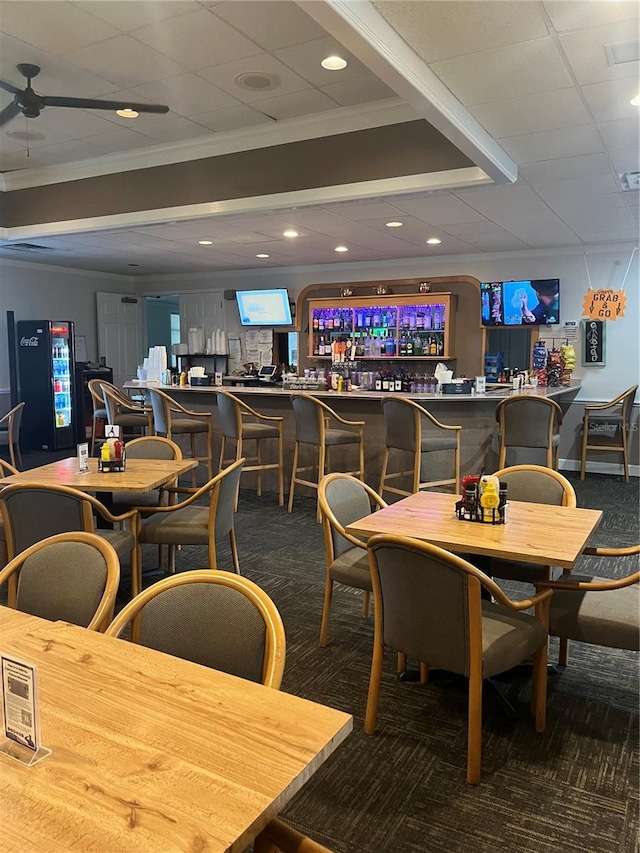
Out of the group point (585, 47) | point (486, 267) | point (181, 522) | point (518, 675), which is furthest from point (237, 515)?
point (486, 267)

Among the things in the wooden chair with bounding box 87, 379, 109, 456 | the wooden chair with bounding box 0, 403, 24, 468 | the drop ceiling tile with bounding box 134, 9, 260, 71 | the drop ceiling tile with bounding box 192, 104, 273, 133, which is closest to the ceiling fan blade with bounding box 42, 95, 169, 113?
the drop ceiling tile with bounding box 134, 9, 260, 71

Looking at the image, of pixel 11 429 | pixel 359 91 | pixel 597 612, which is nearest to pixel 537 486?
pixel 597 612

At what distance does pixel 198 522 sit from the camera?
3611mm

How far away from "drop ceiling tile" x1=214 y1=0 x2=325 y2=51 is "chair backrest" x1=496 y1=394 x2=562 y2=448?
3181 millimetres

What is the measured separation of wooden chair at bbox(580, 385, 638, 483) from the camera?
23.5ft

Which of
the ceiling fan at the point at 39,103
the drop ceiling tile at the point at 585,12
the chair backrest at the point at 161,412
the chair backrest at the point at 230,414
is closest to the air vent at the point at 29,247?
the chair backrest at the point at 161,412

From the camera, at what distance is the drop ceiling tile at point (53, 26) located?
327 cm

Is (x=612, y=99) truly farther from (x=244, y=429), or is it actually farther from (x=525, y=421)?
(x=244, y=429)

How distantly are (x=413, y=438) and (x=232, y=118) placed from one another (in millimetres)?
2740

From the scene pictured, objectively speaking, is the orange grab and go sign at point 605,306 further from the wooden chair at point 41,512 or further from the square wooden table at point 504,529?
the wooden chair at point 41,512

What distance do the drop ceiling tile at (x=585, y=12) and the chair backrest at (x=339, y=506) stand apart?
209cm

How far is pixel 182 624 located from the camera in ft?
5.71

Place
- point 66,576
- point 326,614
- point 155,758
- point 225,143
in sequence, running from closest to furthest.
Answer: point 155,758
point 66,576
point 326,614
point 225,143

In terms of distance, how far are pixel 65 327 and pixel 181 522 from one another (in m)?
6.44
